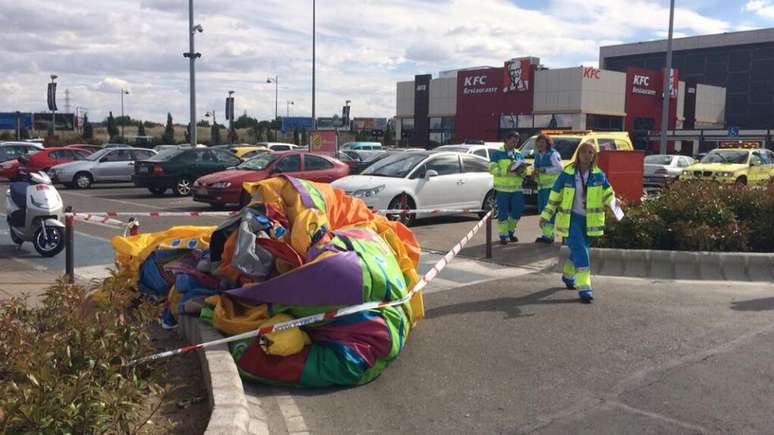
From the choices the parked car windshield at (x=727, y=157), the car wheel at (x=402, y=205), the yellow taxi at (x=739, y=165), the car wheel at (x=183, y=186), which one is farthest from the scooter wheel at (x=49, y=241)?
the parked car windshield at (x=727, y=157)

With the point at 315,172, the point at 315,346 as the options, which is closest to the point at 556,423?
the point at 315,346

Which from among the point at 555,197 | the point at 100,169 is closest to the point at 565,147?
the point at 555,197

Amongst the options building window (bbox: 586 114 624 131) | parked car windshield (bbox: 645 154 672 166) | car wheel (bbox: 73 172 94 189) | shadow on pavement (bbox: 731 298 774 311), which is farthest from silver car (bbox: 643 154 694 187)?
building window (bbox: 586 114 624 131)

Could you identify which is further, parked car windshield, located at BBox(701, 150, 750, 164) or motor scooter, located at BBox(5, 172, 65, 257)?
parked car windshield, located at BBox(701, 150, 750, 164)

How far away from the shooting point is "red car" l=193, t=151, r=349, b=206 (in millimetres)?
17125

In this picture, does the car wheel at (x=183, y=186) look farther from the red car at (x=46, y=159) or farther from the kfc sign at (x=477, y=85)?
the kfc sign at (x=477, y=85)

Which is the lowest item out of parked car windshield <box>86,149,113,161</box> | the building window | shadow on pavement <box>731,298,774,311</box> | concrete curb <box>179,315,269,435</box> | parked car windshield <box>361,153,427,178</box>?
shadow on pavement <box>731,298,774,311</box>

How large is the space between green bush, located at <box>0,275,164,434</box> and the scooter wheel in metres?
5.82

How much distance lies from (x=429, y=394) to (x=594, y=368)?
1392 millimetres

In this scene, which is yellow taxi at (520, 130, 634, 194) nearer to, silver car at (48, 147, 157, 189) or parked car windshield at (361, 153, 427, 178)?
parked car windshield at (361, 153, 427, 178)

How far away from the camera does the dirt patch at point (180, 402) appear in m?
4.00

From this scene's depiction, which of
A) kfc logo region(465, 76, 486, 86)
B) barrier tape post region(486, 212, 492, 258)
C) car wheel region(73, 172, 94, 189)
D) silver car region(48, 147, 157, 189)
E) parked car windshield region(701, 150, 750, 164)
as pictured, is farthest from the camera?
kfc logo region(465, 76, 486, 86)

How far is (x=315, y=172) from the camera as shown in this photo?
59.1 ft

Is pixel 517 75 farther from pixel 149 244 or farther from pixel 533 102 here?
pixel 149 244
